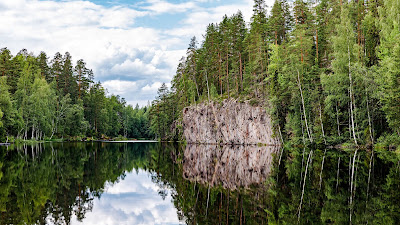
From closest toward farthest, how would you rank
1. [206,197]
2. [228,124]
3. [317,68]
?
[206,197], [317,68], [228,124]

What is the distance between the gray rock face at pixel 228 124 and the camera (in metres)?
54.0

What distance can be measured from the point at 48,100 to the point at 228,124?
4123cm

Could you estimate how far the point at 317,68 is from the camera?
1762 inches

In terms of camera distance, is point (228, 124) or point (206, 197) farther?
point (228, 124)

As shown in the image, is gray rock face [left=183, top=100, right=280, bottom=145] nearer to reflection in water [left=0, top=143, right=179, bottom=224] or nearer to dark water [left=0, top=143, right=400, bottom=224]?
A: dark water [left=0, top=143, right=400, bottom=224]

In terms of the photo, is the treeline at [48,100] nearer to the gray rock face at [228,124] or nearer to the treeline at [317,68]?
the gray rock face at [228,124]

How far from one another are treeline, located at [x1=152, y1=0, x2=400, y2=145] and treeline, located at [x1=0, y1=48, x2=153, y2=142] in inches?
1248

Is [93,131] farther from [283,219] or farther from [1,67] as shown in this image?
[283,219]

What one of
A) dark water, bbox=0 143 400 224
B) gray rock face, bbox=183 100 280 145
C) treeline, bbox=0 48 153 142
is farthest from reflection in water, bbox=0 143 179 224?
treeline, bbox=0 48 153 142

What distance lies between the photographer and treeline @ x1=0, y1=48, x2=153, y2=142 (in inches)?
2422

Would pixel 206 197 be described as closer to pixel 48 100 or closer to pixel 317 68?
pixel 317 68

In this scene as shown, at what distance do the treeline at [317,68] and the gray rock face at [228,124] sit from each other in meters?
1.94

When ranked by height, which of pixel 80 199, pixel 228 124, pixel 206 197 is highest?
pixel 228 124

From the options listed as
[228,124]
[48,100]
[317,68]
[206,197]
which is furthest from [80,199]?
[48,100]
